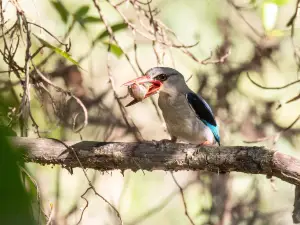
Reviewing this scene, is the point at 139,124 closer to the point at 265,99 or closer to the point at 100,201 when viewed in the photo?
the point at 100,201

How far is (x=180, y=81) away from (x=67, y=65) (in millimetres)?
1057

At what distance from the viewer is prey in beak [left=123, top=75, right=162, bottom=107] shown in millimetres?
2928

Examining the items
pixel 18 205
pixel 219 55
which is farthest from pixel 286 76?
pixel 18 205

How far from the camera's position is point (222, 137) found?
4.38 metres

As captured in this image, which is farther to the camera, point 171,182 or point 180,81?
point 171,182

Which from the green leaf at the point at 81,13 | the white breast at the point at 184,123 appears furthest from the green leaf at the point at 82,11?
the white breast at the point at 184,123

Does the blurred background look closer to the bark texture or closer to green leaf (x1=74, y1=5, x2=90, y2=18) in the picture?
green leaf (x1=74, y1=5, x2=90, y2=18)

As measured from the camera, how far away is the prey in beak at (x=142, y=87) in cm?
293

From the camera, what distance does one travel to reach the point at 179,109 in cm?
322

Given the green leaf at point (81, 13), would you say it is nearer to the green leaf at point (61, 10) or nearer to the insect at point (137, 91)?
the green leaf at point (61, 10)

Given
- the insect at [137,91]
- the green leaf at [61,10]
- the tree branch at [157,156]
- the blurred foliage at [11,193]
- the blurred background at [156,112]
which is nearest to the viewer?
the blurred foliage at [11,193]

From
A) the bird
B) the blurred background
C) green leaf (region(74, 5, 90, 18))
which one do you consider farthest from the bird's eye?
green leaf (region(74, 5, 90, 18))

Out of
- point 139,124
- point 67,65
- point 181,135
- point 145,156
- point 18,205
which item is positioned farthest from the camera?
point 139,124

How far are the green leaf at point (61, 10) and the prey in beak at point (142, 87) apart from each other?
843mm
